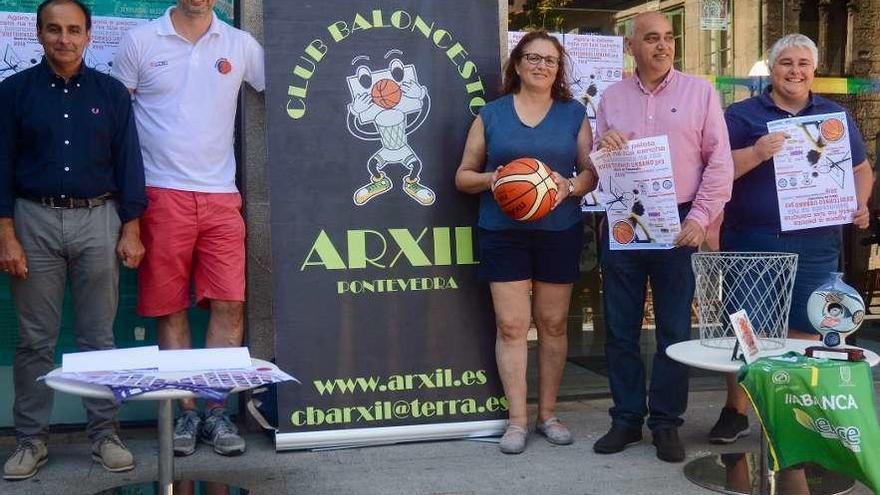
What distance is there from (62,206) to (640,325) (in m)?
2.67

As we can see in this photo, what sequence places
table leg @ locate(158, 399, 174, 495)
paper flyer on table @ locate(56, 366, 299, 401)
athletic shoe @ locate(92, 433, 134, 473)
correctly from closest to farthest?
paper flyer on table @ locate(56, 366, 299, 401)
table leg @ locate(158, 399, 174, 495)
athletic shoe @ locate(92, 433, 134, 473)

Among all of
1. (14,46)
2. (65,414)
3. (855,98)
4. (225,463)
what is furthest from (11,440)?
(855,98)

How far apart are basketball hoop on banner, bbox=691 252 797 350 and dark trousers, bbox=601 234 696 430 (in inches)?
9.2

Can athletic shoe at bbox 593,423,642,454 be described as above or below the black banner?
below

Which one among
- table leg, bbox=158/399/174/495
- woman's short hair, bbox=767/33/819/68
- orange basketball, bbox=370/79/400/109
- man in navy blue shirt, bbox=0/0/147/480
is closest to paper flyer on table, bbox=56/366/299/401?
table leg, bbox=158/399/174/495

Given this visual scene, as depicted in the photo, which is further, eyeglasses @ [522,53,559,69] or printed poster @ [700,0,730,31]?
printed poster @ [700,0,730,31]

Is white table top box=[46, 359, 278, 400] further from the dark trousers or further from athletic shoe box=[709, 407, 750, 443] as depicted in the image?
athletic shoe box=[709, 407, 750, 443]

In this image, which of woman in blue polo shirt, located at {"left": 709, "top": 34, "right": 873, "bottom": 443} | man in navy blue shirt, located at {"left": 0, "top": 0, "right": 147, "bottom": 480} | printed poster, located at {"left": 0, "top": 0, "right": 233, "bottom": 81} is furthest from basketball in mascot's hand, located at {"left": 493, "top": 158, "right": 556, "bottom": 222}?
printed poster, located at {"left": 0, "top": 0, "right": 233, "bottom": 81}

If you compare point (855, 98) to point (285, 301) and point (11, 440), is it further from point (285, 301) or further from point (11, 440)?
point (11, 440)

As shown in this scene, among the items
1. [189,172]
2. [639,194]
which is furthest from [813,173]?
[189,172]

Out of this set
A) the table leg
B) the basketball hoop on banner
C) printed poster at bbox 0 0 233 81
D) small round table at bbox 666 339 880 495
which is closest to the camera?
the table leg

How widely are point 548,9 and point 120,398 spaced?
12.0ft

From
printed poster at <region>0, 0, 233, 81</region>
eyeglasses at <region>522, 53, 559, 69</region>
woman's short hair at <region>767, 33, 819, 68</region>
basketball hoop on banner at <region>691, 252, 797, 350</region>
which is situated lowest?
basketball hoop on banner at <region>691, 252, 797, 350</region>

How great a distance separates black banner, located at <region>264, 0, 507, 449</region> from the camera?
4602 millimetres
